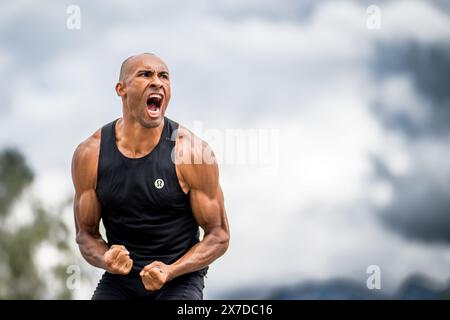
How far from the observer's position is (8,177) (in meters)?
18.2

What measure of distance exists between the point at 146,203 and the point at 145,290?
0.70m

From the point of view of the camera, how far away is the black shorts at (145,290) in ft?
20.5

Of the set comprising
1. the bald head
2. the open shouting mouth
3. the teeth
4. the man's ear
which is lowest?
the open shouting mouth

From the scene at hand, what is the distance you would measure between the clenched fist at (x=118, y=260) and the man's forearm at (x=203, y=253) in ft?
1.16

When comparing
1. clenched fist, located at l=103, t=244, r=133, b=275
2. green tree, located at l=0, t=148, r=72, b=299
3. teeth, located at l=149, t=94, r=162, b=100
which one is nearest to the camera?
clenched fist, located at l=103, t=244, r=133, b=275

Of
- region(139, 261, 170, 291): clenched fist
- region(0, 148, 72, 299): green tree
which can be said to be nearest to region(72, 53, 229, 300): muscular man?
region(139, 261, 170, 291): clenched fist

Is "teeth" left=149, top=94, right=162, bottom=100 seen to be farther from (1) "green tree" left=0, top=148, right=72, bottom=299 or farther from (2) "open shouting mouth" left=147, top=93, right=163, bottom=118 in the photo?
(1) "green tree" left=0, top=148, right=72, bottom=299

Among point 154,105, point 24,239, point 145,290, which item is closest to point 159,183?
point 154,105

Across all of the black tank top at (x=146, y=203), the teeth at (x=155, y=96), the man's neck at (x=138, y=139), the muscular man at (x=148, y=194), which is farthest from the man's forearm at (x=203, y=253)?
the teeth at (x=155, y=96)

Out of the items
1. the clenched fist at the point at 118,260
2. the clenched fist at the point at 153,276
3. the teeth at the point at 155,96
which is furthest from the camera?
the teeth at the point at 155,96

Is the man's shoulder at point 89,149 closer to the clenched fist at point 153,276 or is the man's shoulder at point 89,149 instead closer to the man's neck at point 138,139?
the man's neck at point 138,139

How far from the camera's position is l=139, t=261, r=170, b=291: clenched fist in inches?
230
